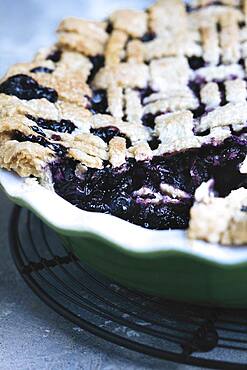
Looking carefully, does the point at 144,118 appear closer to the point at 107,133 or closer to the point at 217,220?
the point at 107,133

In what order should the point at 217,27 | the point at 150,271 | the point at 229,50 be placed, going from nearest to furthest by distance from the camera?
the point at 150,271
the point at 229,50
the point at 217,27

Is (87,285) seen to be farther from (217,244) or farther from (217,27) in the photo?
(217,27)

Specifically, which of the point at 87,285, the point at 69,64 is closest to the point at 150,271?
the point at 87,285

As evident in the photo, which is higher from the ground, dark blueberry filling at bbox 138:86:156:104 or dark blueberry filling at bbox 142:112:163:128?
dark blueberry filling at bbox 138:86:156:104

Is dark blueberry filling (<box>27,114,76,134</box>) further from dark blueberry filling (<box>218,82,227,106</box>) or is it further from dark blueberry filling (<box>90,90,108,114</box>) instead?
dark blueberry filling (<box>218,82,227,106</box>)

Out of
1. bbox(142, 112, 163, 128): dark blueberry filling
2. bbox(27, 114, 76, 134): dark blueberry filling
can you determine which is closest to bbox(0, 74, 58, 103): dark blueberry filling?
bbox(27, 114, 76, 134): dark blueberry filling
